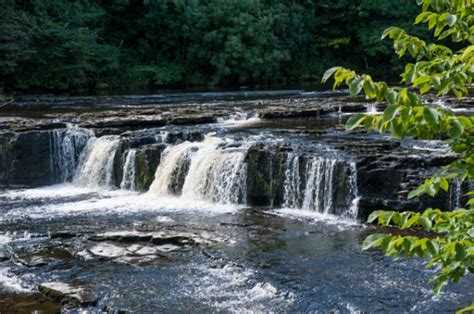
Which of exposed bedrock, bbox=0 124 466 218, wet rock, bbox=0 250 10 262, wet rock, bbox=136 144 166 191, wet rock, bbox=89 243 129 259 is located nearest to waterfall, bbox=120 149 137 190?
exposed bedrock, bbox=0 124 466 218

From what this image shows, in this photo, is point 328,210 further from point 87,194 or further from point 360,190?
point 87,194

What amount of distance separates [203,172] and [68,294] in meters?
6.53

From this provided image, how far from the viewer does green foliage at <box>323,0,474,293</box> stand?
239 centimetres

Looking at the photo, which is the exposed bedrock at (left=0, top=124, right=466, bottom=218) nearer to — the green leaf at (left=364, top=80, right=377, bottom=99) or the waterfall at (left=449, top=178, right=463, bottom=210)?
the waterfall at (left=449, top=178, right=463, bottom=210)

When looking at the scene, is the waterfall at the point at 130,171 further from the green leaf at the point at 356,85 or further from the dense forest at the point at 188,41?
the dense forest at the point at 188,41

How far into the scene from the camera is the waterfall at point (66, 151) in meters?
16.8

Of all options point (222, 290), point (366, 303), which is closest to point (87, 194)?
point (222, 290)

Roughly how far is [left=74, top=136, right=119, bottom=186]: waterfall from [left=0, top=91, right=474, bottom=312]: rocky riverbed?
4 centimetres

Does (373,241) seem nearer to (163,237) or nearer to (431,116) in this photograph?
(431,116)

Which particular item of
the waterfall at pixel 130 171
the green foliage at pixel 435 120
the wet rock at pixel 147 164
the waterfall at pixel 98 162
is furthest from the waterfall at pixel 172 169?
the green foliage at pixel 435 120

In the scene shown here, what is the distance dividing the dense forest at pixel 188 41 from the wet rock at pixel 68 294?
822 inches

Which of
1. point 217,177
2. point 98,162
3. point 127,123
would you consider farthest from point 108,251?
point 127,123

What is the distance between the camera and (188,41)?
37156 mm

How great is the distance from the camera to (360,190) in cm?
1198
